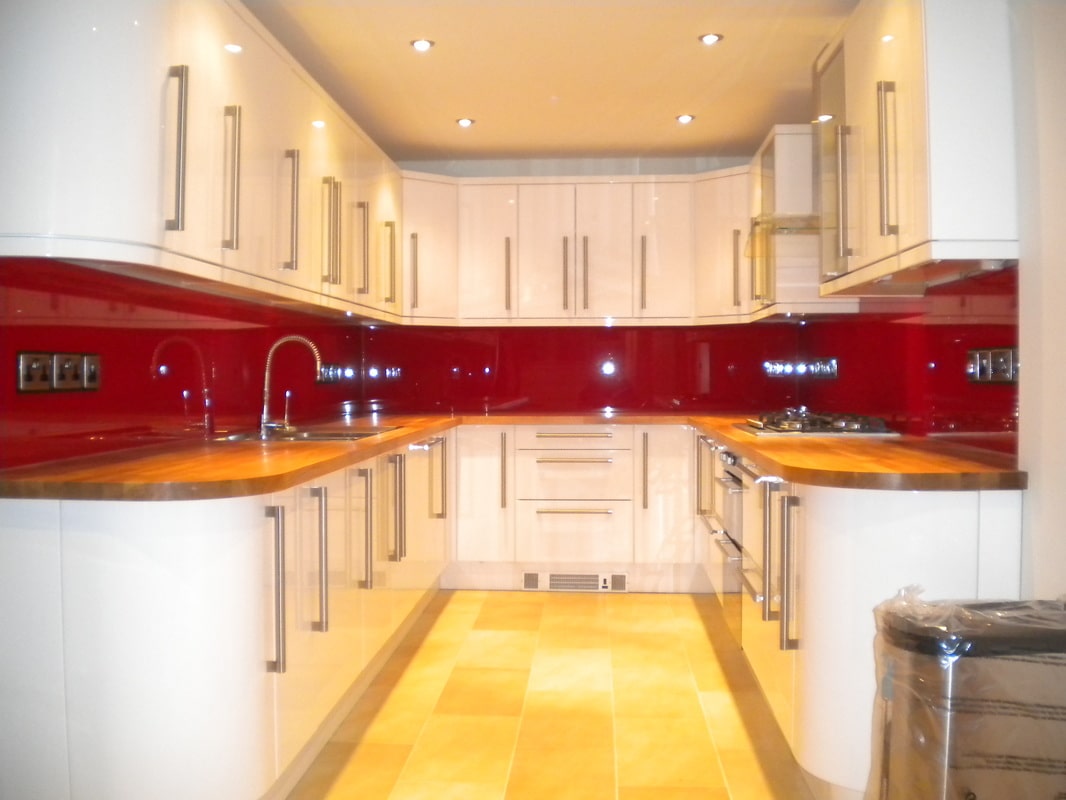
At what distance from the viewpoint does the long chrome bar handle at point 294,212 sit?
2.74 metres

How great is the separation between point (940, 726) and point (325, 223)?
258 cm

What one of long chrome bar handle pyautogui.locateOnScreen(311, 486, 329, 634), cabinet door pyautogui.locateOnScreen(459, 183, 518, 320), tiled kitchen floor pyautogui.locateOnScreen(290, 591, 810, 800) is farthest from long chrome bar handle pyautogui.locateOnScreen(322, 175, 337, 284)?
→ tiled kitchen floor pyautogui.locateOnScreen(290, 591, 810, 800)

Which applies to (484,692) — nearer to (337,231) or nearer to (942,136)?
(337,231)

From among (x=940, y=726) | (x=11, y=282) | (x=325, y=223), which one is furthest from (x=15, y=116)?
(x=940, y=726)

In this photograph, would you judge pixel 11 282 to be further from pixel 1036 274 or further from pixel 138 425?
pixel 1036 274

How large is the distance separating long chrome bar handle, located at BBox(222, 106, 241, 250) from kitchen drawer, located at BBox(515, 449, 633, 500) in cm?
219

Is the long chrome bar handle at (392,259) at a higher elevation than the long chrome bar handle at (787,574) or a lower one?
higher

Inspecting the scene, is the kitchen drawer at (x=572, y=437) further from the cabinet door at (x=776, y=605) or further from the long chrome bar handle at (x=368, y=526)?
the long chrome bar handle at (x=368, y=526)

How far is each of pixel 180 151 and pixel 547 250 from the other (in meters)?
2.59

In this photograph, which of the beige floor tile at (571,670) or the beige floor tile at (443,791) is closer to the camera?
the beige floor tile at (443,791)

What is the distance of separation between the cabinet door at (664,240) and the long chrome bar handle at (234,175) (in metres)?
2.48

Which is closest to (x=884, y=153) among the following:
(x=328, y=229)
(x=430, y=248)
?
(x=328, y=229)

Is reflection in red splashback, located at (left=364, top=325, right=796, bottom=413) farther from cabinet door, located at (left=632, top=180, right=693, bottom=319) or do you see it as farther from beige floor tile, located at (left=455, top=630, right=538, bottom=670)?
beige floor tile, located at (left=455, top=630, right=538, bottom=670)

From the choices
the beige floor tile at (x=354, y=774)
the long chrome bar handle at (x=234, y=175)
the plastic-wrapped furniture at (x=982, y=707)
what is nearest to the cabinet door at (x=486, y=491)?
the beige floor tile at (x=354, y=774)
